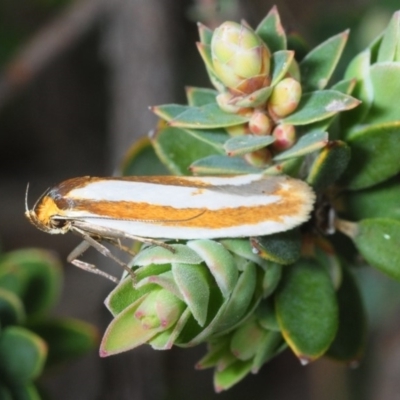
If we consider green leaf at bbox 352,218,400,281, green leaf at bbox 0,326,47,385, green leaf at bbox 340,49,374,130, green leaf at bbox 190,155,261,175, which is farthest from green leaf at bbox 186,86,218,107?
green leaf at bbox 0,326,47,385

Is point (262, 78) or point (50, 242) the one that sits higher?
point (262, 78)

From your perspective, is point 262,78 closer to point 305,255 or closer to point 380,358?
point 305,255

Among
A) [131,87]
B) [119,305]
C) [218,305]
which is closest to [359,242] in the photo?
[218,305]

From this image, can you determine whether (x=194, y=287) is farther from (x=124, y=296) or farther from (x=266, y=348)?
(x=266, y=348)

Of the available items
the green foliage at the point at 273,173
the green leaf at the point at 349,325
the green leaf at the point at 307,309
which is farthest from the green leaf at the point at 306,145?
the green leaf at the point at 349,325

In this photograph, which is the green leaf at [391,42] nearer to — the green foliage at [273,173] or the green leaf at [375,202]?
the green foliage at [273,173]

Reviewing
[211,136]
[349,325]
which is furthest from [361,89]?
[349,325]
